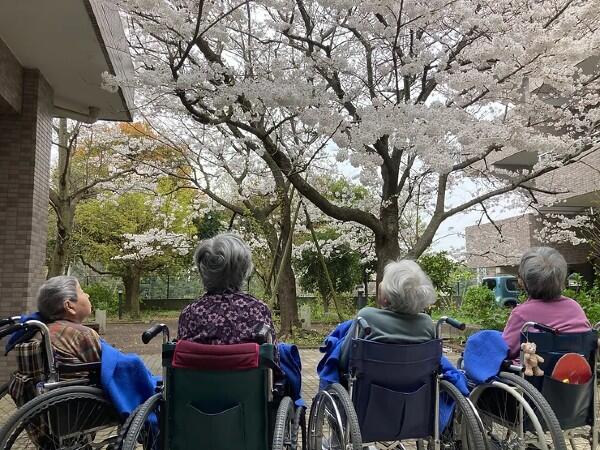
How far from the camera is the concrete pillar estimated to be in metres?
5.50

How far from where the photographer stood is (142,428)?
2.16 m

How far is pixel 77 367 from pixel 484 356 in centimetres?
186

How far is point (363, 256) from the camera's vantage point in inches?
682

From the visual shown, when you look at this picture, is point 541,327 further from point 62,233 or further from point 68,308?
point 62,233

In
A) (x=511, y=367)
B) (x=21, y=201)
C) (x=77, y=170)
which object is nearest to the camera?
(x=511, y=367)

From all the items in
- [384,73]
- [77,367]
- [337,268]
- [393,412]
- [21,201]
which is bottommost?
[393,412]

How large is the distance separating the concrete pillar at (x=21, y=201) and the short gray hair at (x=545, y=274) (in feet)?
15.4

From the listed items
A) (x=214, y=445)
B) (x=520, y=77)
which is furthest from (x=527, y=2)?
(x=214, y=445)

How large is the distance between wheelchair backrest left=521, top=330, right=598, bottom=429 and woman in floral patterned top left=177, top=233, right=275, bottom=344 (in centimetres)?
127

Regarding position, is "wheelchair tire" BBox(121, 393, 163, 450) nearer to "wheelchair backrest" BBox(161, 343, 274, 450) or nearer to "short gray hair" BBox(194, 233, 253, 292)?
"wheelchair backrest" BBox(161, 343, 274, 450)

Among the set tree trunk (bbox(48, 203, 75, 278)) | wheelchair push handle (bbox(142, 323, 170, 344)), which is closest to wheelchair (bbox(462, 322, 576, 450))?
wheelchair push handle (bbox(142, 323, 170, 344))

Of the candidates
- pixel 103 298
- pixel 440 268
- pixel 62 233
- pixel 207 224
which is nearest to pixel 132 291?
pixel 103 298

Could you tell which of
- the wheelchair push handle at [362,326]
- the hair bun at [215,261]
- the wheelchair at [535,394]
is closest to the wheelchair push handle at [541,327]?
the wheelchair at [535,394]

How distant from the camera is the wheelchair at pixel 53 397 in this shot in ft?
7.20
